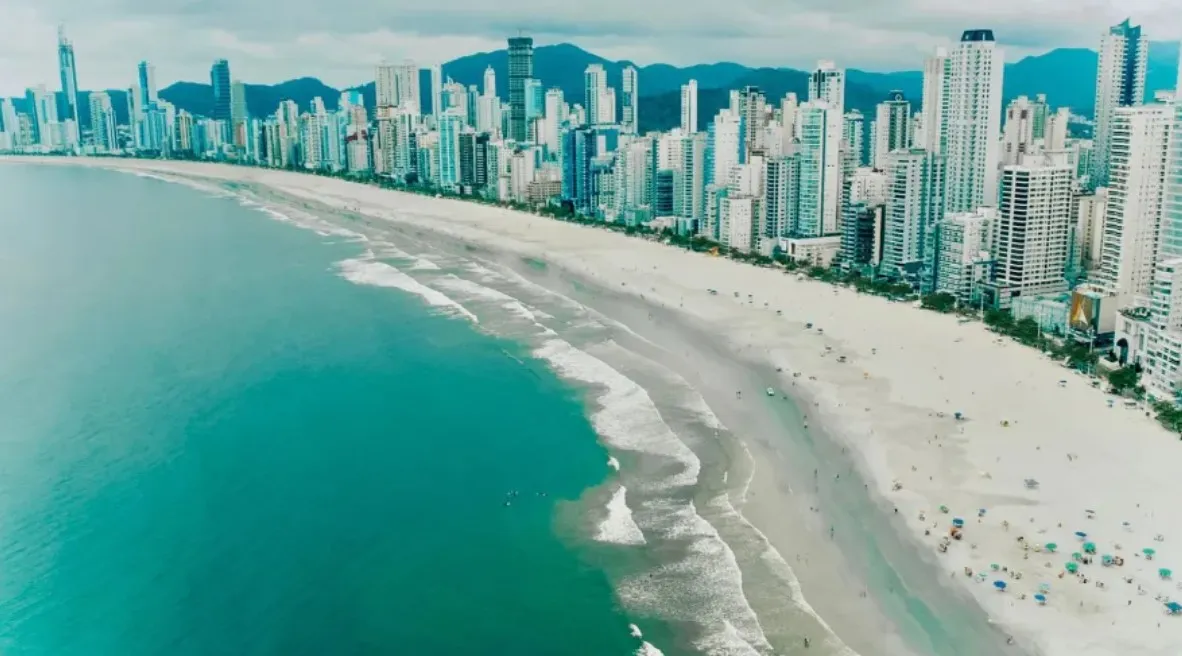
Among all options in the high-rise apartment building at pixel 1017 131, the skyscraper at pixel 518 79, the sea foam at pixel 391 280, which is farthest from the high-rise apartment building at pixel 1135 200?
the skyscraper at pixel 518 79

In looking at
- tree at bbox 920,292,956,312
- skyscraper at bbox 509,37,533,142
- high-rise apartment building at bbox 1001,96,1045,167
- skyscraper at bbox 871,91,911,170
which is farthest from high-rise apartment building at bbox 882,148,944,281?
skyscraper at bbox 509,37,533,142

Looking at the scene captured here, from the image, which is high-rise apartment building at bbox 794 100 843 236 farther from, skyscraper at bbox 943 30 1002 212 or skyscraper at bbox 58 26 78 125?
skyscraper at bbox 58 26 78 125

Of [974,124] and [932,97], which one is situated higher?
[932,97]

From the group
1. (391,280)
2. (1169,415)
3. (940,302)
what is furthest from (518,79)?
(1169,415)

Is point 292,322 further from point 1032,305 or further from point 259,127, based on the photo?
point 259,127

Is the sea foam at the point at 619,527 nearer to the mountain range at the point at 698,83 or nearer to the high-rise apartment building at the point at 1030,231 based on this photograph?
the high-rise apartment building at the point at 1030,231

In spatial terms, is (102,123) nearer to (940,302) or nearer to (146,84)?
(146,84)

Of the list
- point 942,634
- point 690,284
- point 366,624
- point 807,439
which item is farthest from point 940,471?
point 690,284
